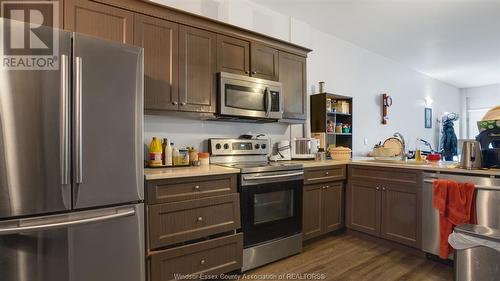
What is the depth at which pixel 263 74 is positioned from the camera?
2.86 meters

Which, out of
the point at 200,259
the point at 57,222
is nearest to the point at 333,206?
the point at 200,259

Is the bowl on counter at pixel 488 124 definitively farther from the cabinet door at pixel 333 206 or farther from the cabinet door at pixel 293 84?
the cabinet door at pixel 293 84

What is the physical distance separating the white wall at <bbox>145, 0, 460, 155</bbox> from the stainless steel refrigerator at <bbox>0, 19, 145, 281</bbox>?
0.82m

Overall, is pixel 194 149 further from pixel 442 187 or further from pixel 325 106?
pixel 442 187

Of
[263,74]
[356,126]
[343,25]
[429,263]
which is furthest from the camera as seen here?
[356,126]

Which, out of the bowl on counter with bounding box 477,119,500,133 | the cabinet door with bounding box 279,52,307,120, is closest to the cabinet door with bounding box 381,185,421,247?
the bowl on counter with bounding box 477,119,500,133

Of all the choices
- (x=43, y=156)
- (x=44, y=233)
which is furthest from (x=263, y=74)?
(x=44, y=233)

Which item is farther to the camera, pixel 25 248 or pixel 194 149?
pixel 194 149

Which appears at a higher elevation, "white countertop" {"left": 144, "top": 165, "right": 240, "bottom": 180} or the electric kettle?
the electric kettle

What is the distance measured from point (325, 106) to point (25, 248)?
3.19 meters

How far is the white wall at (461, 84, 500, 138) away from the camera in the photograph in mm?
7398

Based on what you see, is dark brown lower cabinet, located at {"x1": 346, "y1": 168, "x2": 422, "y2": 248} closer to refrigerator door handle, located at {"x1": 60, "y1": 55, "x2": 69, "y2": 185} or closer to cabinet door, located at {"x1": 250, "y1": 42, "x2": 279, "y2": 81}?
cabinet door, located at {"x1": 250, "y1": 42, "x2": 279, "y2": 81}

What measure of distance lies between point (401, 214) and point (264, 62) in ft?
6.94

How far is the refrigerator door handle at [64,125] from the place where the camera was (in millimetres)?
1424
